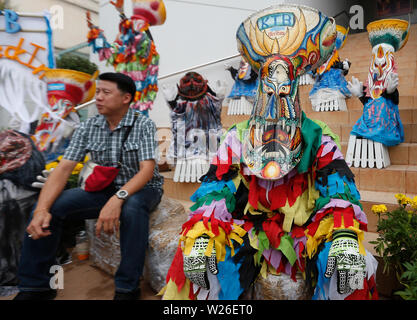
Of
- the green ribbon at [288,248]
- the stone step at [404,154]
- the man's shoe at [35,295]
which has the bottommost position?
the man's shoe at [35,295]

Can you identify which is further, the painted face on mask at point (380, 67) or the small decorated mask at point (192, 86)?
the small decorated mask at point (192, 86)

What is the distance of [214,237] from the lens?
133 cm

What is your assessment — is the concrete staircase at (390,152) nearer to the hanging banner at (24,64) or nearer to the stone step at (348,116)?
the stone step at (348,116)

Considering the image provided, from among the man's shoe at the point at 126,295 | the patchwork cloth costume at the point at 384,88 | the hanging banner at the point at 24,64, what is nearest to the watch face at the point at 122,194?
the man's shoe at the point at 126,295

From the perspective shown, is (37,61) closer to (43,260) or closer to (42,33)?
(42,33)

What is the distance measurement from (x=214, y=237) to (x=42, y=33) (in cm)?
247

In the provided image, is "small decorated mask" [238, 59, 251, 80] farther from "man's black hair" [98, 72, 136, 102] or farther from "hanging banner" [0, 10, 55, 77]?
"man's black hair" [98, 72, 136, 102]

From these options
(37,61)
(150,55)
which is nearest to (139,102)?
(150,55)

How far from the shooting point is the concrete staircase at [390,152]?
8.00ft

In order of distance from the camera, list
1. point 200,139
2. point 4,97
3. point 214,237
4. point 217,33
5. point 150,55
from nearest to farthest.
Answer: point 214,237
point 4,97
point 200,139
point 150,55
point 217,33

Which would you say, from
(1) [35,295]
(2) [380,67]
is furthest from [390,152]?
(1) [35,295]

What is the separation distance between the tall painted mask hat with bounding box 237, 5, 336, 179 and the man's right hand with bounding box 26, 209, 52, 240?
1158 millimetres

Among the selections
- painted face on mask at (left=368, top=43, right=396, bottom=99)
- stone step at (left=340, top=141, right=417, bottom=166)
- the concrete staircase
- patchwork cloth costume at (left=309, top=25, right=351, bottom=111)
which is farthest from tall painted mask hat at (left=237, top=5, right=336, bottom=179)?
patchwork cloth costume at (left=309, top=25, right=351, bottom=111)

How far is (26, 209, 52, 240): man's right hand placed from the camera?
5.51 feet
